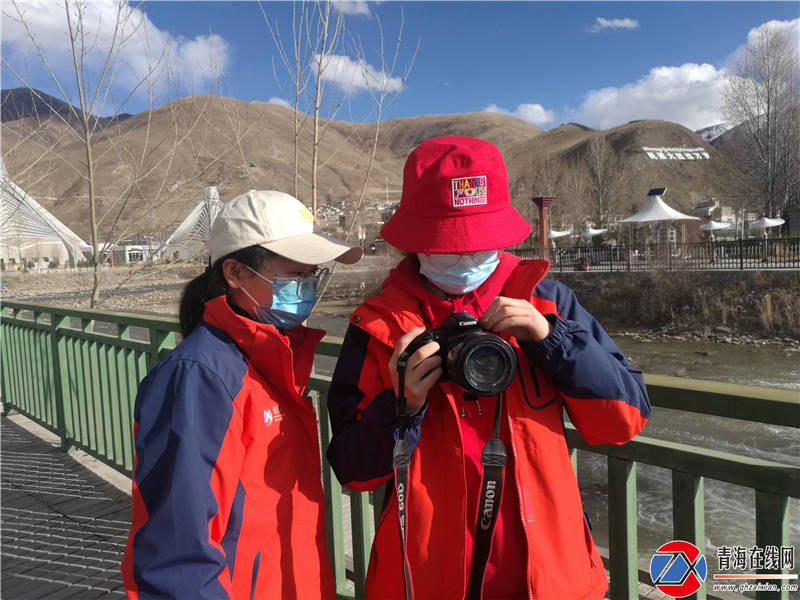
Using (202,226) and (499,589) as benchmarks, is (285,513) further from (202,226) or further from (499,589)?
(202,226)

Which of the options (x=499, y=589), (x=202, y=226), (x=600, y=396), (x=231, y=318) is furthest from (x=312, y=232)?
(x=202, y=226)

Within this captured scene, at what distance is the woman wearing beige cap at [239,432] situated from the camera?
4.03 ft

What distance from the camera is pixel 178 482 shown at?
1232mm

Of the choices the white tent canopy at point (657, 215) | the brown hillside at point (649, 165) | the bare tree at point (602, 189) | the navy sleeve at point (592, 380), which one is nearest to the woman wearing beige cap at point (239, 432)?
the navy sleeve at point (592, 380)

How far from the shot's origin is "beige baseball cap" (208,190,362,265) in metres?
1.60

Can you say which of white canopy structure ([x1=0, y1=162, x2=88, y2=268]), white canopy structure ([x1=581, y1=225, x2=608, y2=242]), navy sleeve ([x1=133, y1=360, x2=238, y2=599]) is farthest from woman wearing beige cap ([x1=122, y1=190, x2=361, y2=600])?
white canopy structure ([x1=581, y1=225, x2=608, y2=242])

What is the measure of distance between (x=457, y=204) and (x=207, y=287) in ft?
2.51

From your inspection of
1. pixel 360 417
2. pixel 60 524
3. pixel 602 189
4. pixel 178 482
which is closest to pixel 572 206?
pixel 602 189

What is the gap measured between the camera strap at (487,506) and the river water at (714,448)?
2372 mm

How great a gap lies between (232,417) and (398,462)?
1.31 ft

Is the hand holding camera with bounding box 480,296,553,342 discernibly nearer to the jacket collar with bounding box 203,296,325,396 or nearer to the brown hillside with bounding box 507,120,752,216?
the jacket collar with bounding box 203,296,325,396

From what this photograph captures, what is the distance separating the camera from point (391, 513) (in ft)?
4.39

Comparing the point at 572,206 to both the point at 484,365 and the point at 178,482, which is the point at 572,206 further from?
the point at 178,482

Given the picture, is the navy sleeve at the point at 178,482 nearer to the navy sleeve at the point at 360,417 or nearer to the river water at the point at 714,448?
the navy sleeve at the point at 360,417
